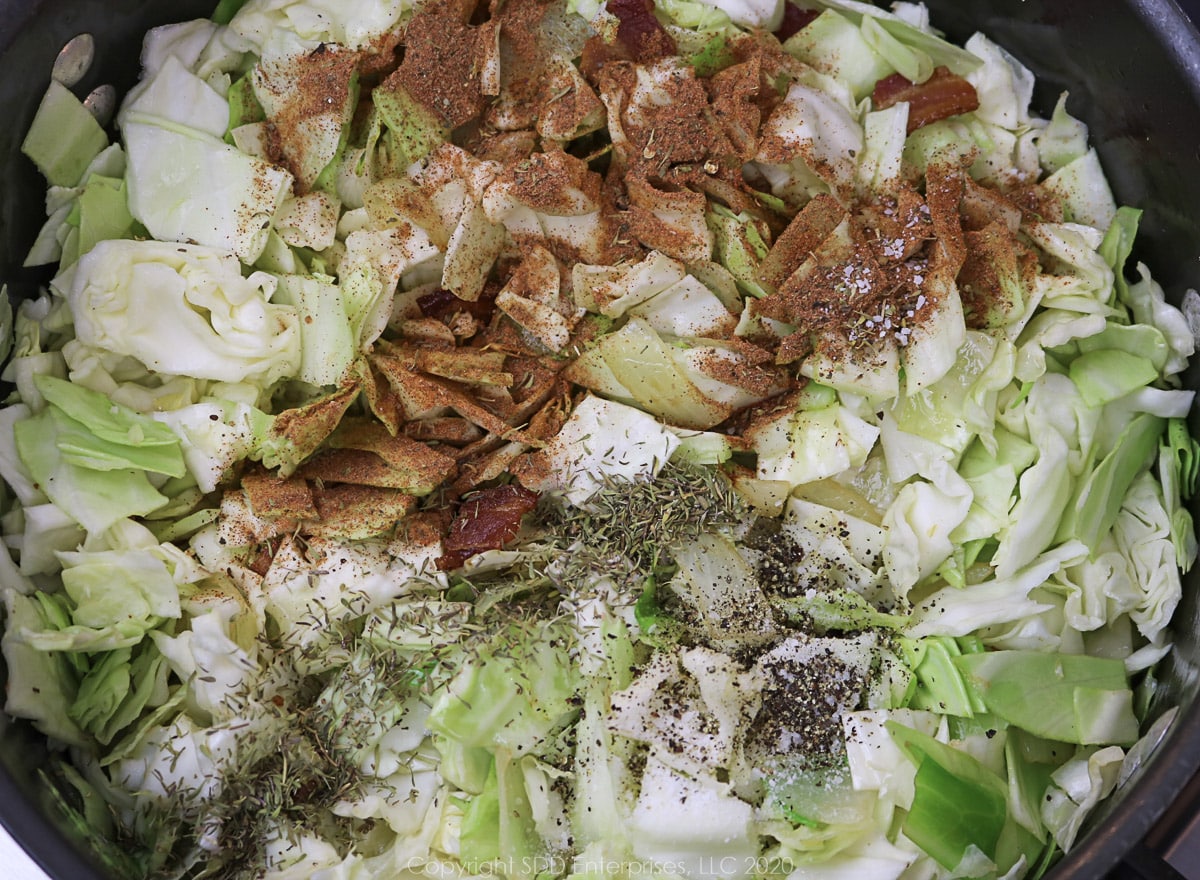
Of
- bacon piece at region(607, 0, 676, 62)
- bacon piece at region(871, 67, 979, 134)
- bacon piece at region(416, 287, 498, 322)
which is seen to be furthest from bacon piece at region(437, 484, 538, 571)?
bacon piece at region(871, 67, 979, 134)

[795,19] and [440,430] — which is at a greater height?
[795,19]

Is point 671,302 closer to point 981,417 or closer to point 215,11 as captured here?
point 981,417

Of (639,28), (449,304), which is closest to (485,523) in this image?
(449,304)

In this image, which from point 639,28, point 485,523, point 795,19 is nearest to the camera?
point 485,523

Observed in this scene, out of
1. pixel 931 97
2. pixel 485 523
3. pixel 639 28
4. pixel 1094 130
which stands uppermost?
pixel 639 28

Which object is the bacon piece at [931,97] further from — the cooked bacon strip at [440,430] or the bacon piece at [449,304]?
the cooked bacon strip at [440,430]

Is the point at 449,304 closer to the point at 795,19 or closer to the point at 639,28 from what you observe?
the point at 639,28

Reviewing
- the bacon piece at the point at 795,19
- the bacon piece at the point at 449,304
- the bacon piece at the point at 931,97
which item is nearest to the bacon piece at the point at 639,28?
the bacon piece at the point at 795,19
